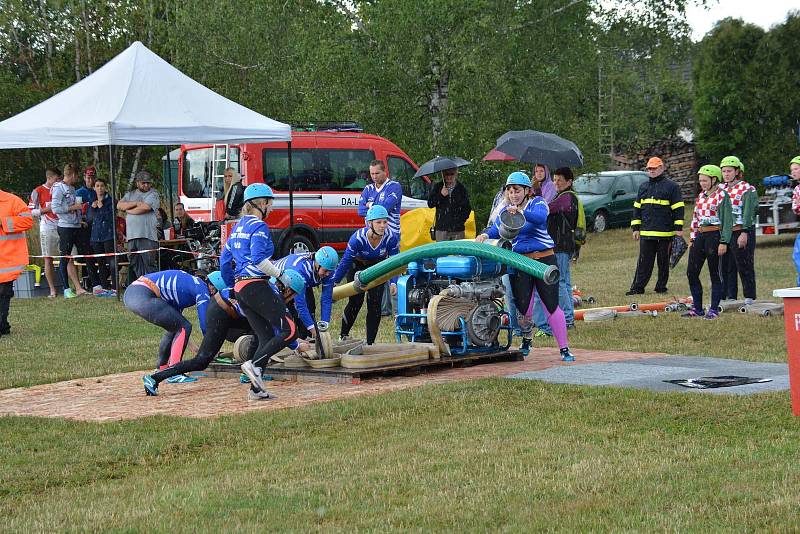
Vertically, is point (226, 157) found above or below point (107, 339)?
above

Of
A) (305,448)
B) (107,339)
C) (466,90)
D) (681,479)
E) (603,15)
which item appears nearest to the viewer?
(681,479)

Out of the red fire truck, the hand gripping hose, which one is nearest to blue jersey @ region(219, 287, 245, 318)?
the hand gripping hose

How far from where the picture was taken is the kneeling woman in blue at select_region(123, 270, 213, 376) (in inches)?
426

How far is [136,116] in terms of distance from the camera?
17031 mm

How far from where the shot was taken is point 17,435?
8719mm

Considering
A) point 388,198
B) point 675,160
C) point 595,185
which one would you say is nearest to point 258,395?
point 388,198

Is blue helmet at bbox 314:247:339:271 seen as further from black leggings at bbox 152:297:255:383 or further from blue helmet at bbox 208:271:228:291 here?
black leggings at bbox 152:297:255:383

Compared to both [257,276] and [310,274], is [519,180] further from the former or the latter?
[257,276]

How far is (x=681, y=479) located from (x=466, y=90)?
2084 cm

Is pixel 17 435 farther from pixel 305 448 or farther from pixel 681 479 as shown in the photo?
pixel 681 479

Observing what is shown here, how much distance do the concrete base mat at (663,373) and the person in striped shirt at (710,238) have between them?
3.44 m

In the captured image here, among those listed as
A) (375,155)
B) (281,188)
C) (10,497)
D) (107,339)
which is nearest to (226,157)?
(281,188)

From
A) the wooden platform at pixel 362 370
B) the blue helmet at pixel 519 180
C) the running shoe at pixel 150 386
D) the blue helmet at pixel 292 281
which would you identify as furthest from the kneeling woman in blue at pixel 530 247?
the running shoe at pixel 150 386

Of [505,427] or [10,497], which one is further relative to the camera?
[505,427]
